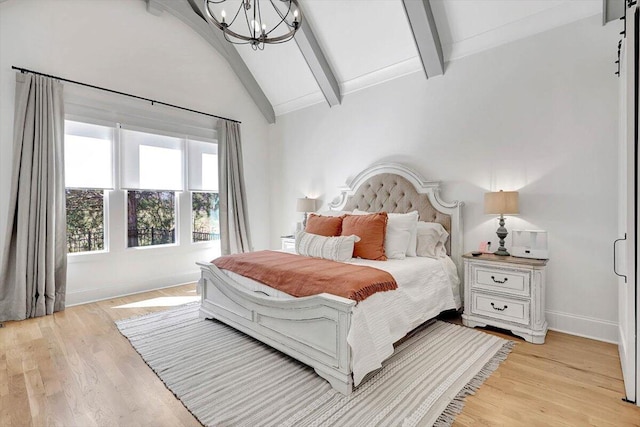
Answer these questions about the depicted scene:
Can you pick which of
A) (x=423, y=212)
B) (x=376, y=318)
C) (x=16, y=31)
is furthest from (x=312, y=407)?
(x=16, y=31)

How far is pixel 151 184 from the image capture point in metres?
4.28

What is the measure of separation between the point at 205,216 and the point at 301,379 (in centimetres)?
352

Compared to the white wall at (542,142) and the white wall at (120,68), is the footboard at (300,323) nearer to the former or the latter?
the white wall at (120,68)

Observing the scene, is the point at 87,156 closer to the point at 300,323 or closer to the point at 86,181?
the point at 86,181

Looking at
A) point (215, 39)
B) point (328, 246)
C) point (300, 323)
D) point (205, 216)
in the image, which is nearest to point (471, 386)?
point (300, 323)

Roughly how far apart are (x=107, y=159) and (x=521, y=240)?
484cm

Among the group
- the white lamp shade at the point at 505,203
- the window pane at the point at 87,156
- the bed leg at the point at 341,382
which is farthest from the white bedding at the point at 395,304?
the window pane at the point at 87,156

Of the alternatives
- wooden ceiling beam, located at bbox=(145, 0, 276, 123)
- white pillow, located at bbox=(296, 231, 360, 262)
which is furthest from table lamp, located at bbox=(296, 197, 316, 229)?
wooden ceiling beam, located at bbox=(145, 0, 276, 123)

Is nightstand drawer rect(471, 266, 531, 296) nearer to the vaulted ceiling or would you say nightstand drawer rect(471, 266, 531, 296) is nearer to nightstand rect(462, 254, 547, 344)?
nightstand rect(462, 254, 547, 344)

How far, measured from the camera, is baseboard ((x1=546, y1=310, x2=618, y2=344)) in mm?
2586

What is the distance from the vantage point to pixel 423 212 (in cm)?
356

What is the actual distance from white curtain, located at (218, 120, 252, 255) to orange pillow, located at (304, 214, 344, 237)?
6.52ft

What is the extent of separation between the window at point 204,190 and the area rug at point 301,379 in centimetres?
218

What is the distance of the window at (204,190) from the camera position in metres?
4.73
